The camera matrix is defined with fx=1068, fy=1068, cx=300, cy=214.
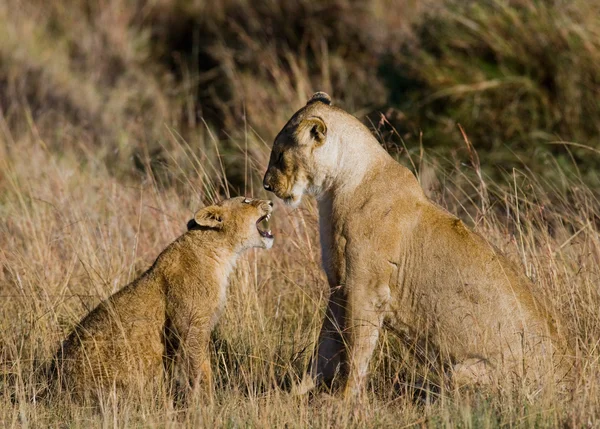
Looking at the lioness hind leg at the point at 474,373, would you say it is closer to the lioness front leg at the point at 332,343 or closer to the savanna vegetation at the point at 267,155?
the savanna vegetation at the point at 267,155

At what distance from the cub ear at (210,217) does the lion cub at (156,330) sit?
2cm

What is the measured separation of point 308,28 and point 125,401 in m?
12.2

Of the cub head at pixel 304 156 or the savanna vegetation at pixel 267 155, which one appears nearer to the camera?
the savanna vegetation at pixel 267 155

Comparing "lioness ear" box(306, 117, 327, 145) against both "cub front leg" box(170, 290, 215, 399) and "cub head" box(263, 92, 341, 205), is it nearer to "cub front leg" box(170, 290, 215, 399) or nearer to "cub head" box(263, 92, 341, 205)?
"cub head" box(263, 92, 341, 205)

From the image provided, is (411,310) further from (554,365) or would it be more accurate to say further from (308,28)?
(308,28)

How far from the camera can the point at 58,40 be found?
1867cm

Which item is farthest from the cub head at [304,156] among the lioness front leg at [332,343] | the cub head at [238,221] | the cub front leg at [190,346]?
the cub front leg at [190,346]

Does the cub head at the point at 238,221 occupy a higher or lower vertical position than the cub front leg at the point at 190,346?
higher

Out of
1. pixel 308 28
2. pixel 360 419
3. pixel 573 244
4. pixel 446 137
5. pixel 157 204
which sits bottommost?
pixel 360 419

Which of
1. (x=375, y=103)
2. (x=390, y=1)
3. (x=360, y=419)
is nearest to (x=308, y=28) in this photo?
(x=390, y=1)

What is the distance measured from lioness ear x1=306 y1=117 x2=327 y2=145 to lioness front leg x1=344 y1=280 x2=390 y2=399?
905 millimetres

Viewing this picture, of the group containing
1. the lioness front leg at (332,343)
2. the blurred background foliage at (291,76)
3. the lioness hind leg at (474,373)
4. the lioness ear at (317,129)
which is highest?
the blurred background foliage at (291,76)

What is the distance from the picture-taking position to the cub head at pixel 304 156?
245 inches

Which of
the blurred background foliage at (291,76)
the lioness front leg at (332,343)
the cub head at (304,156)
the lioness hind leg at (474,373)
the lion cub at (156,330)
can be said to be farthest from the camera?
the blurred background foliage at (291,76)
